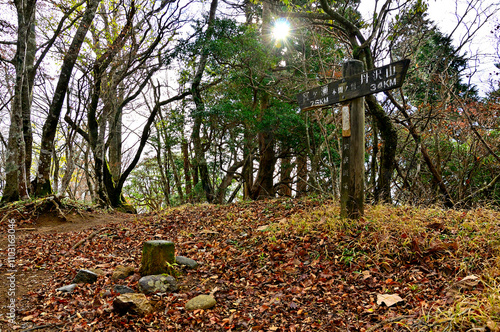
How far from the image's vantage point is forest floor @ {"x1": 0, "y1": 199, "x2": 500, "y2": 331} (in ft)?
9.46

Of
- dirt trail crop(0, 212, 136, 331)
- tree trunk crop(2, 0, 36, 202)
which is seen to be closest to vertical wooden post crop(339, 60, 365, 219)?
dirt trail crop(0, 212, 136, 331)

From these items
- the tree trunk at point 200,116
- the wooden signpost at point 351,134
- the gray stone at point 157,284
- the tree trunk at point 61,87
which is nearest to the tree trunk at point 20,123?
the tree trunk at point 61,87

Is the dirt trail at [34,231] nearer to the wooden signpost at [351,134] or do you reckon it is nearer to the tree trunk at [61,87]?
the tree trunk at [61,87]

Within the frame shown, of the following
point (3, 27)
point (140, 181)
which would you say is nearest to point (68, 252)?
point (3, 27)

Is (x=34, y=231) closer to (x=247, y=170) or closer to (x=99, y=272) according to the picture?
(x=99, y=272)

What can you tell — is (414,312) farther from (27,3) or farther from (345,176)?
(27,3)

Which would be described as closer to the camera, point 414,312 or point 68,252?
point 414,312

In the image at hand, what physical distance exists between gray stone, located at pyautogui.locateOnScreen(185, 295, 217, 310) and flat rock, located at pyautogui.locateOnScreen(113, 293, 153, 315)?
42cm

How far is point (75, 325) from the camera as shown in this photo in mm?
3145

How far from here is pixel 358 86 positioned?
4.50 metres

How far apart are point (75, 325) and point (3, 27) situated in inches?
400

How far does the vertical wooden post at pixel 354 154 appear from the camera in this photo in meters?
4.70

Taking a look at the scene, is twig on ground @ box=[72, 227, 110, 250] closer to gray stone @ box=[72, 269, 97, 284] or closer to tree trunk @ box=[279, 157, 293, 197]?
gray stone @ box=[72, 269, 97, 284]

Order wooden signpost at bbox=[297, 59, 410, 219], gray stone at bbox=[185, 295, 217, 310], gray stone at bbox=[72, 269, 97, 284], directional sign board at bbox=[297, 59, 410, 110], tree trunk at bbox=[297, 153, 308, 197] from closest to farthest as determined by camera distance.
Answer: gray stone at bbox=[185, 295, 217, 310], directional sign board at bbox=[297, 59, 410, 110], gray stone at bbox=[72, 269, 97, 284], wooden signpost at bbox=[297, 59, 410, 219], tree trunk at bbox=[297, 153, 308, 197]
